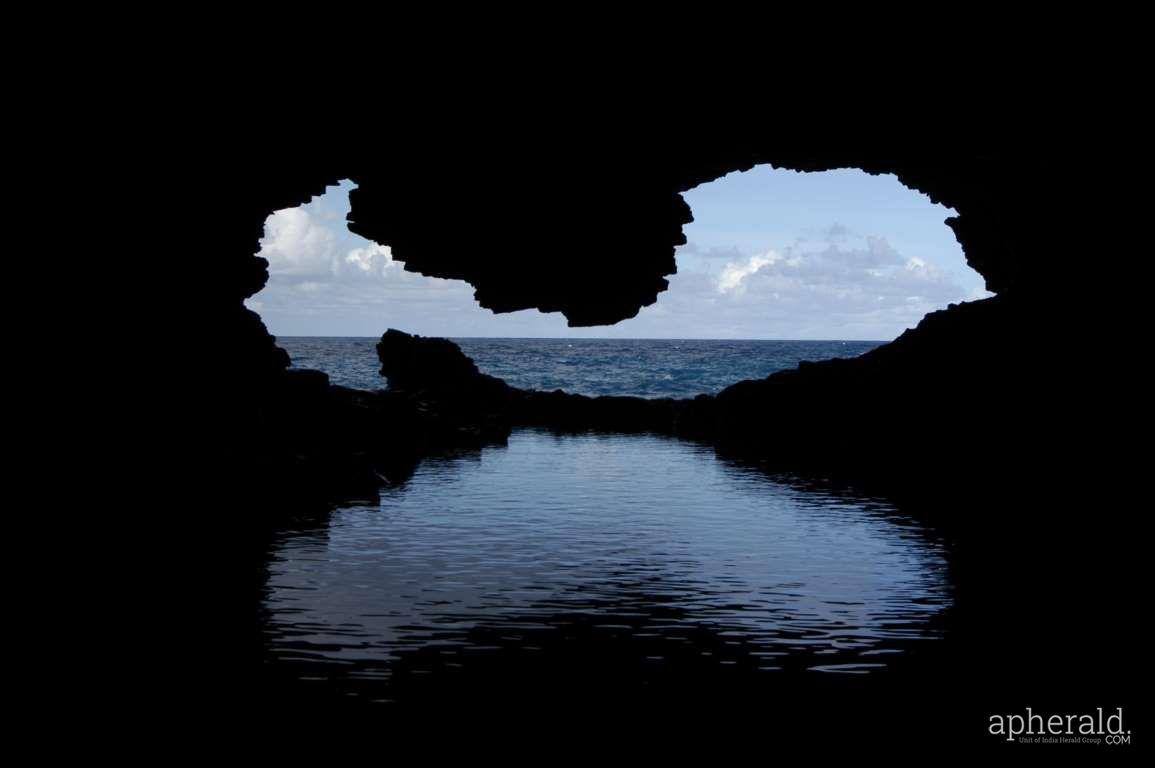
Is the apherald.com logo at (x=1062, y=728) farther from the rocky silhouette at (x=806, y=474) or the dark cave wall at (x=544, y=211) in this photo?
the dark cave wall at (x=544, y=211)

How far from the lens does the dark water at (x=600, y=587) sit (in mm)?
9219

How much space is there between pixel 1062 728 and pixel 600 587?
611cm

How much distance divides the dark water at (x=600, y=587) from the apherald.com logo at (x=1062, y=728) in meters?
1.38

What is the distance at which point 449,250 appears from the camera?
18.0 m

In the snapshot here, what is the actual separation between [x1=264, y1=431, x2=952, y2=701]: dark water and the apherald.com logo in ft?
4.54

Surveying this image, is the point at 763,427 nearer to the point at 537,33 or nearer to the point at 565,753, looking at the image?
the point at 537,33

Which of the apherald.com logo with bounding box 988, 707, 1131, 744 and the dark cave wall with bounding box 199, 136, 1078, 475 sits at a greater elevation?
the dark cave wall with bounding box 199, 136, 1078, 475

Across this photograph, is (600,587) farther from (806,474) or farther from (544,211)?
(806,474)

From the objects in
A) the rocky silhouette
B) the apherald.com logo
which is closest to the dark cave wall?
the rocky silhouette

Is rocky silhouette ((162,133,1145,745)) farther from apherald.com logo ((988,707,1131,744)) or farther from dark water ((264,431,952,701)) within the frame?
dark water ((264,431,952,701))

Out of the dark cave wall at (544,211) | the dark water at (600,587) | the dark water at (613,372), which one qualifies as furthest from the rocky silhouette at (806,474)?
the dark water at (613,372)

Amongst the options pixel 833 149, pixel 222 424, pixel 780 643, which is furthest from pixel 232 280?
pixel 780 643

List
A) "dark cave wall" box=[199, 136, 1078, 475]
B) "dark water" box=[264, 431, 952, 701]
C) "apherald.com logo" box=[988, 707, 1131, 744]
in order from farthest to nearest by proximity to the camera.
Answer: "dark cave wall" box=[199, 136, 1078, 475], "dark water" box=[264, 431, 952, 701], "apherald.com logo" box=[988, 707, 1131, 744]

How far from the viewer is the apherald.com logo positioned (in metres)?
7.50
